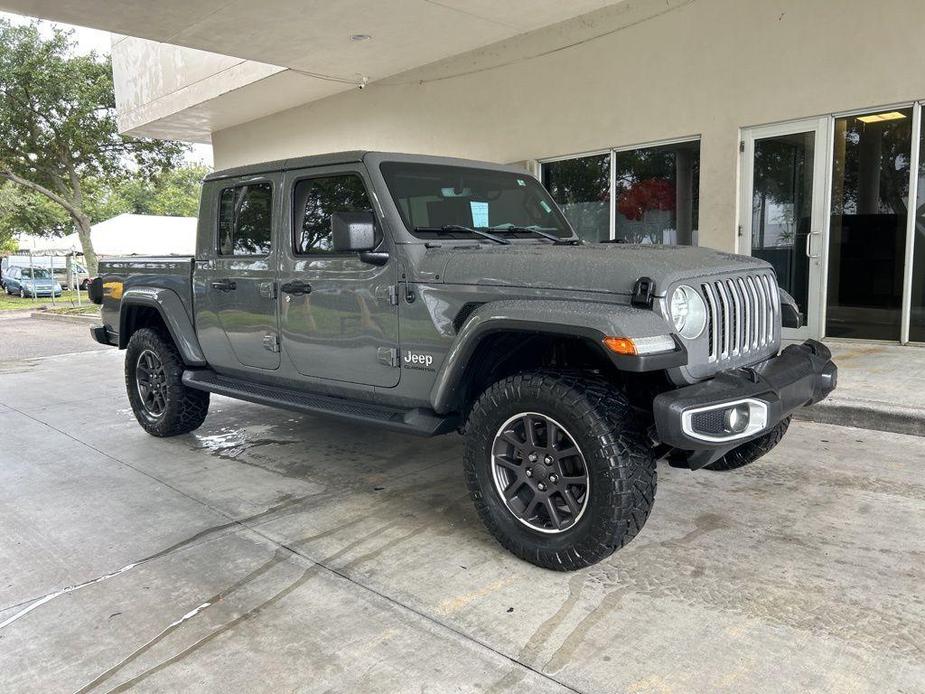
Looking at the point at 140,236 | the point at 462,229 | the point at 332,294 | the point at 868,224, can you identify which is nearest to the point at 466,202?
the point at 462,229

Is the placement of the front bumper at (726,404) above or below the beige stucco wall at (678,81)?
below

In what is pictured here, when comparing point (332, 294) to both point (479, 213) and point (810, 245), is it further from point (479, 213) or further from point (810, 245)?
point (810, 245)

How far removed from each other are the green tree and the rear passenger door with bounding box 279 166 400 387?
1996cm

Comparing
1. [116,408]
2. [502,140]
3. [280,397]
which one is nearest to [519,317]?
[280,397]

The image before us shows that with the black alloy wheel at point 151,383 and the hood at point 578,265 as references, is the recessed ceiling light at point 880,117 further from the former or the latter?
the black alloy wheel at point 151,383

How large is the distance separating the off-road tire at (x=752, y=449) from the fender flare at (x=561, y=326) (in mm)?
1227

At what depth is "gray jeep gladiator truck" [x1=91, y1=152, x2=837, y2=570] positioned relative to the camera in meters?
2.81

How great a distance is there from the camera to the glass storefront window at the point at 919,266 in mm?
7352

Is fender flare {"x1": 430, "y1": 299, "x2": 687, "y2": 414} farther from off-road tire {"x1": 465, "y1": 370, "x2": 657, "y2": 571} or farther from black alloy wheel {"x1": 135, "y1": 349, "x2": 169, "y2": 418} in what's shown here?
black alloy wheel {"x1": 135, "y1": 349, "x2": 169, "y2": 418}

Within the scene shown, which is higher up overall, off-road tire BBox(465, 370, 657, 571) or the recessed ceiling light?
the recessed ceiling light

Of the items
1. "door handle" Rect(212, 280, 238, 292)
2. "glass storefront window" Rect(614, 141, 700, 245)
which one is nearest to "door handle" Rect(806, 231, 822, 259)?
"glass storefront window" Rect(614, 141, 700, 245)

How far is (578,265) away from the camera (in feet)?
9.95

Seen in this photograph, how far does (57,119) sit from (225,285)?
67.6ft

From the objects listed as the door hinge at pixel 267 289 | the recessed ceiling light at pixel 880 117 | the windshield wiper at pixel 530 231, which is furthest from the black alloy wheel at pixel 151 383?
the recessed ceiling light at pixel 880 117
